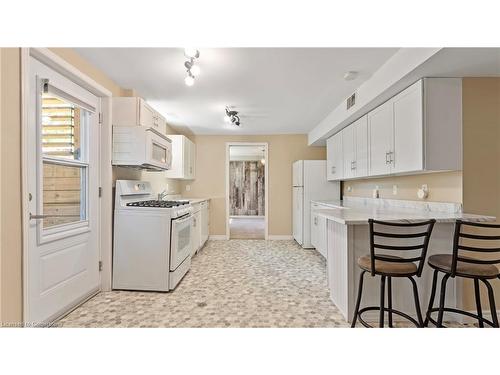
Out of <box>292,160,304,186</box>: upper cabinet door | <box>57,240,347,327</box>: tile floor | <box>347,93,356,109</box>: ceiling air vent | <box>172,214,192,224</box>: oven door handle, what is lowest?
<box>57,240,347,327</box>: tile floor

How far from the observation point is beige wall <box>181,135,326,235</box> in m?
5.77

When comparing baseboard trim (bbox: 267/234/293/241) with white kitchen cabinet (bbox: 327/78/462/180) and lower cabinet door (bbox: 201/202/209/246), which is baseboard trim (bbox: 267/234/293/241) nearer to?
lower cabinet door (bbox: 201/202/209/246)

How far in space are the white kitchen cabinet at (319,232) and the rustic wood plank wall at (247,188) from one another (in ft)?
16.7

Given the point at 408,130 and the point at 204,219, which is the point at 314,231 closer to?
the point at 204,219

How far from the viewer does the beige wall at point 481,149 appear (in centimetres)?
224

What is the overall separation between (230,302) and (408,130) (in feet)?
7.58

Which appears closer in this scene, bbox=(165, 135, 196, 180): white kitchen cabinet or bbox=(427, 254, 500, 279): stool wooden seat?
bbox=(427, 254, 500, 279): stool wooden seat

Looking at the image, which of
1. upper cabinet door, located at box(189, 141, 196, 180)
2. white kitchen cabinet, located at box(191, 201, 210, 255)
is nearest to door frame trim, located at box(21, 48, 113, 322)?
white kitchen cabinet, located at box(191, 201, 210, 255)

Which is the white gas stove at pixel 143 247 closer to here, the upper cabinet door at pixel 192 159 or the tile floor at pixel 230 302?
the tile floor at pixel 230 302

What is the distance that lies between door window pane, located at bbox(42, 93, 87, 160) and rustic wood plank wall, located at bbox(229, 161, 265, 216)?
23.8 feet

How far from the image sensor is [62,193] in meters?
2.31

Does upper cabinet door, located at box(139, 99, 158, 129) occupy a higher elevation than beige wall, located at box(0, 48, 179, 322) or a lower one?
higher
